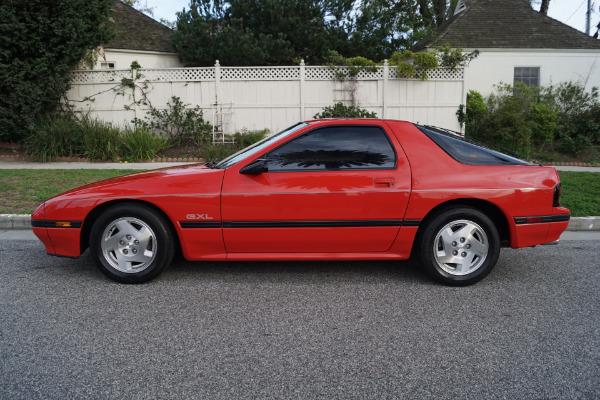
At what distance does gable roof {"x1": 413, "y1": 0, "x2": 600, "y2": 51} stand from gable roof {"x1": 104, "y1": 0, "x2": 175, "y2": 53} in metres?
11.3

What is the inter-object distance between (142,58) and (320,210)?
18761mm

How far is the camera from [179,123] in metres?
13.3

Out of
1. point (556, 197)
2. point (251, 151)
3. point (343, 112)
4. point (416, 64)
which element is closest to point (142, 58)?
point (343, 112)

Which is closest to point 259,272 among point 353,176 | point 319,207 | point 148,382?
point 319,207

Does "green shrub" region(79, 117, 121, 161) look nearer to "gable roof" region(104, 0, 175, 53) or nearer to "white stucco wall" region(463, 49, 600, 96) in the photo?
"gable roof" region(104, 0, 175, 53)

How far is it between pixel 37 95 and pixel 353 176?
1060 centimetres

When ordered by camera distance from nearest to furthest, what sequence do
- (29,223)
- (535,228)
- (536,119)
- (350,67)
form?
(535,228) < (29,223) < (350,67) < (536,119)

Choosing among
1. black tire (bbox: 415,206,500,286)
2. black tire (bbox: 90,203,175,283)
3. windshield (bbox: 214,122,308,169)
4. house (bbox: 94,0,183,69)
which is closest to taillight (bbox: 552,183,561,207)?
black tire (bbox: 415,206,500,286)

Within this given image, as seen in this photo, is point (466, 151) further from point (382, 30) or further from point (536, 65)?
point (382, 30)

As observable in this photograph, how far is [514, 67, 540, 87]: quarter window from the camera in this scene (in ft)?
56.3

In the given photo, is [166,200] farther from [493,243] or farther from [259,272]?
[493,243]

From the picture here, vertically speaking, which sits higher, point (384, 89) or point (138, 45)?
→ point (138, 45)

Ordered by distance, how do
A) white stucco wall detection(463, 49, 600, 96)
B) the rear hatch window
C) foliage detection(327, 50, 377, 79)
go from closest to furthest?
the rear hatch window, foliage detection(327, 50, 377, 79), white stucco wall detection(463, 49, 600, 96)

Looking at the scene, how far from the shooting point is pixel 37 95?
11.8 m
